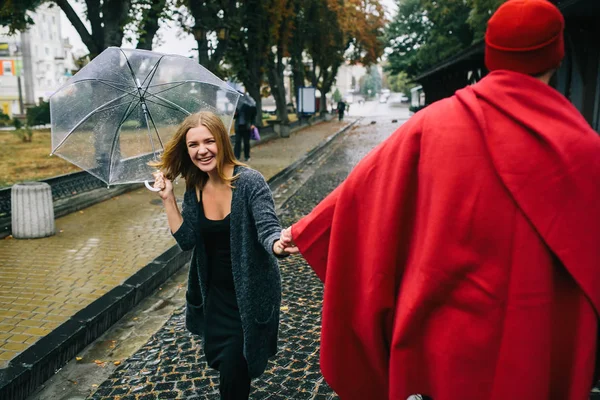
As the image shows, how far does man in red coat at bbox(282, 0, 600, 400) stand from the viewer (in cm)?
165

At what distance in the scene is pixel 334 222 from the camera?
203 cm


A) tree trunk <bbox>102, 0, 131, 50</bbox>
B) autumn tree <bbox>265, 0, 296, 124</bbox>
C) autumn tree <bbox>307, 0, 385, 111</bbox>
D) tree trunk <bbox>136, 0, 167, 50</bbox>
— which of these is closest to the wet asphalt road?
tree trunk <bbox>102, 0, 131, 50</bbox>

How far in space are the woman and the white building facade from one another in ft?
202

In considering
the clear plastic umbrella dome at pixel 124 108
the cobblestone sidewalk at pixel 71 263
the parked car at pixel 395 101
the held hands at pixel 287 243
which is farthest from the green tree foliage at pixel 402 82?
the held hands at pixel 287 243

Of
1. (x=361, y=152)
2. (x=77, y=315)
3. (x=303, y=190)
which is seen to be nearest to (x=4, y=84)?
(x=361, y=152)

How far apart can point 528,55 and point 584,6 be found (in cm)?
696

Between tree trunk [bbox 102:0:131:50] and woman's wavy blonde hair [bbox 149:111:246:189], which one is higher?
tree trunk [bbox 102:0:131:50]

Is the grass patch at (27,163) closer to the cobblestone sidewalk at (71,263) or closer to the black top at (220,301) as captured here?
the cobblestone sidewalk at (71,263)

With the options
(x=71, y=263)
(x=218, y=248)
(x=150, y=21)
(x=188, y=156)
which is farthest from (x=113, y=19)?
(x=218, y=248)

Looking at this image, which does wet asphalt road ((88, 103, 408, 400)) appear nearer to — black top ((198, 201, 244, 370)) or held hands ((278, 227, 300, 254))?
black top ((198, 201, 244, 370))

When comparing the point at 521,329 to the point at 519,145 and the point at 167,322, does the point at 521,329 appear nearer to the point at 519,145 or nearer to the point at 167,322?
the point at 519,145

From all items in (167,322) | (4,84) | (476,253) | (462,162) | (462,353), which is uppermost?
(4,84)

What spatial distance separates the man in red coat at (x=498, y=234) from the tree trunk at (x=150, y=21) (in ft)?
40.6

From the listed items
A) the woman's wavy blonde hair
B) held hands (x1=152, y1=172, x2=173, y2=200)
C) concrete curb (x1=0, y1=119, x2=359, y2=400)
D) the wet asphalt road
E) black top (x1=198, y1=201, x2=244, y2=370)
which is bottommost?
the wet asphalt road
